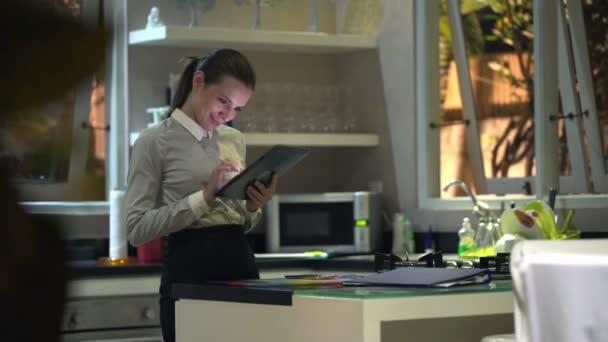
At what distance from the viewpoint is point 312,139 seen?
15.7 ft

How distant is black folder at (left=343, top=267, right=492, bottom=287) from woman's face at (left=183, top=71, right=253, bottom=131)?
2.73ft

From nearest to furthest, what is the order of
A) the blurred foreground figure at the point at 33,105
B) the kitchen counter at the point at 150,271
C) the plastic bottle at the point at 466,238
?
the blurred foreground figure at the point at 33,105 < the kitchen counter at the point at 150,271 < the plastic bottle at the point at 466,238

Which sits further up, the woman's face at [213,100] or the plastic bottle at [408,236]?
the woman's face at [213,100]

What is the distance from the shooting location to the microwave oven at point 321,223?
15.2 feet

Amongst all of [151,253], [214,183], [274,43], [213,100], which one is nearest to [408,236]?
[274,43]

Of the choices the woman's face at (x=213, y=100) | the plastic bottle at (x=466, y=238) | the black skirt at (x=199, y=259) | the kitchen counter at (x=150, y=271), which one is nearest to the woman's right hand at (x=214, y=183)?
the black skirt at (x=199, y=259)

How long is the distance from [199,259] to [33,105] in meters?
2.58

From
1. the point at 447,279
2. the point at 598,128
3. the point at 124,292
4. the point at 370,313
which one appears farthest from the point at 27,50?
the point at 598,128

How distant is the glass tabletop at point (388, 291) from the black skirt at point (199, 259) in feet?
2.16

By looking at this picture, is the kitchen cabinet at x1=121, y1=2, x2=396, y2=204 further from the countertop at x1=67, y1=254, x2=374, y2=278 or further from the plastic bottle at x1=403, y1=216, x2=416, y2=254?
the countertop at x1=67, y1=254, x2=374, y2=278

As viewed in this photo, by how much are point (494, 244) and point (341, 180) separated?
1277 millimetres

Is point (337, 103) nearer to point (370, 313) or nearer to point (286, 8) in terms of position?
point (286, 8)

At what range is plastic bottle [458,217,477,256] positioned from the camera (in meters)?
4.24

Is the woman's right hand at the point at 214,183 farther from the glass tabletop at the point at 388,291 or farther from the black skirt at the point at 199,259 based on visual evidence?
the glass tabletop at the point at 388,291
